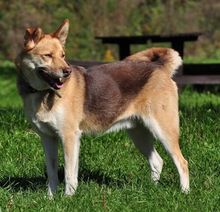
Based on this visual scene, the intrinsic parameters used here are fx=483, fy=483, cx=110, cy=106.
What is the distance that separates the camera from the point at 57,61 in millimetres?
4340

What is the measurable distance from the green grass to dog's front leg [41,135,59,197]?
0.09m

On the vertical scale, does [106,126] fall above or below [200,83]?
above

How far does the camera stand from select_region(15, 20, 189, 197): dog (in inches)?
173

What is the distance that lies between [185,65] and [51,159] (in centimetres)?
650

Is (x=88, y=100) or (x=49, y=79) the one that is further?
(x=88, y=100)

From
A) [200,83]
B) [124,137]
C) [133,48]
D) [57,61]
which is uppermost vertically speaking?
[57,61]

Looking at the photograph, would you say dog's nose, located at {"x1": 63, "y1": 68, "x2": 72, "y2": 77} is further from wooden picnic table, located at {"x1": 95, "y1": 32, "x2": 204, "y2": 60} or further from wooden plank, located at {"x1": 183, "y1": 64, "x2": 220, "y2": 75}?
wooden plank, located at {"x1": 183, "y1": 64, "x2": 220, "y2": 75}

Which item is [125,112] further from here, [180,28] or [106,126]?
[180,28]

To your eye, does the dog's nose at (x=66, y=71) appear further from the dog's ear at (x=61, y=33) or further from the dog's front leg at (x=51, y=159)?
the dog's front leg at (x=51, y=159)

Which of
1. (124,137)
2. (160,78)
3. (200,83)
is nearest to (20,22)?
(200,83)

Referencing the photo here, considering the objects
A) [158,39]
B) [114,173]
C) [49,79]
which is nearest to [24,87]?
[49,79]

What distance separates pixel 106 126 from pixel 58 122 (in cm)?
58

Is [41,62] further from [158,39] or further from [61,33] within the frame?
[158,39]

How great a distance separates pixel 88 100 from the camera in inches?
184
